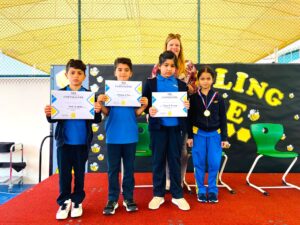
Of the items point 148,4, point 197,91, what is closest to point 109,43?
point 148,4

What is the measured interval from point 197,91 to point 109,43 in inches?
440

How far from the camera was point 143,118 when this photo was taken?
14.4ft

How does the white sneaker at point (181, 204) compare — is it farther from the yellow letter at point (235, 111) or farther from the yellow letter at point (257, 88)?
the yellow letter at point (257, 88)

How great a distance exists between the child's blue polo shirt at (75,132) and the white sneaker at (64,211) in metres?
0.60

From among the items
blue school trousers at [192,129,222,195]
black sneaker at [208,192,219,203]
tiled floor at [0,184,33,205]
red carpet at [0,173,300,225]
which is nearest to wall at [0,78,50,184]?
tiled floor at [0,184,33,205]

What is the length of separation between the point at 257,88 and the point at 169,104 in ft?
7.51

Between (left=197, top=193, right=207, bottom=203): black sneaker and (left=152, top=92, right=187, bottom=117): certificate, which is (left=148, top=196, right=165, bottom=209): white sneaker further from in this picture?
(left=152, top=92, right=187, bottom=117): certificate

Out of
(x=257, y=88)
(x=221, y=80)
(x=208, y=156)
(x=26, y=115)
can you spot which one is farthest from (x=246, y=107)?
(x=26, y=115)

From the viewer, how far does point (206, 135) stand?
3041mm

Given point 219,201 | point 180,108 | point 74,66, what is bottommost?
point 219,201

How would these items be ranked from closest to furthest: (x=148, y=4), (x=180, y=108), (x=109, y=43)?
(x=180, y=108) → (x=148, y=4) → (x=109, y=43)

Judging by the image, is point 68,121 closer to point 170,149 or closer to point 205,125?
point 170,149

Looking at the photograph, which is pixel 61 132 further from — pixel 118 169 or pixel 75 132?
pixel 118 169

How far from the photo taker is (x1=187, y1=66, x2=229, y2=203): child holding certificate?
3.03 m
